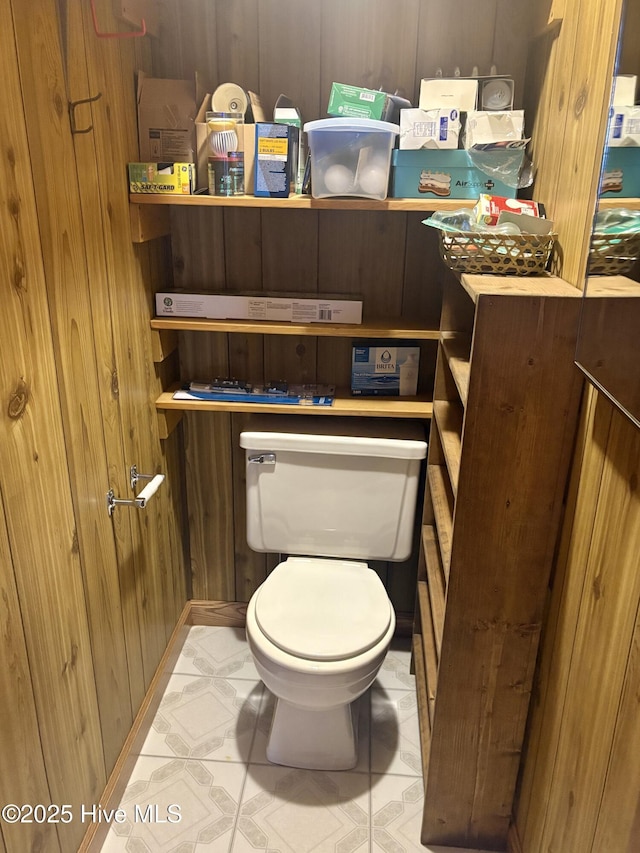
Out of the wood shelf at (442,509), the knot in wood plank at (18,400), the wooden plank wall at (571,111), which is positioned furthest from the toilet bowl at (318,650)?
the wooden plank wall at (571,111)

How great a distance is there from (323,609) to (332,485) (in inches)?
14.3

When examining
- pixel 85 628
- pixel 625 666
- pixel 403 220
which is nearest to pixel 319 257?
pixel 403 220

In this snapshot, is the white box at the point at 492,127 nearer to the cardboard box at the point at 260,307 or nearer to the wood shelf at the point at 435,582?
the cardboard box at the point at 260,307

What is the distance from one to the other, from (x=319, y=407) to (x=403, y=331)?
0.31 metres

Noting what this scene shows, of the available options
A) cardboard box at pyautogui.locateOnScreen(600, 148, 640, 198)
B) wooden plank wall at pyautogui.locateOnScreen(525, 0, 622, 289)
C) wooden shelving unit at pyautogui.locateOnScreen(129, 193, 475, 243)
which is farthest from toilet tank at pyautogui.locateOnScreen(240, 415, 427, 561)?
cardboard box at pyautogui.locateOnScreen(600, 148, 640, 198)

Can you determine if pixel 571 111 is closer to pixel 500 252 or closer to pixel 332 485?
pixel 500 252

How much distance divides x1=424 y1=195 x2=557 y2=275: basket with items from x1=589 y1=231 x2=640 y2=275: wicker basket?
28 cm

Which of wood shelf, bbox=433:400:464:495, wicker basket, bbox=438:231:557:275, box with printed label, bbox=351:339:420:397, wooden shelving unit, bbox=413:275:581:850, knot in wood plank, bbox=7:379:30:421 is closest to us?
knot in wood plank, bbox=7:379:30:421

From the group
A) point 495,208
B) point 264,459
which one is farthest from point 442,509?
point 495,208

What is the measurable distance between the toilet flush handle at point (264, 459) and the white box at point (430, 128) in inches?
35.0

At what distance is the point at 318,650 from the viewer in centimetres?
159

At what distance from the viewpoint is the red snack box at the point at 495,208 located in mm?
1423

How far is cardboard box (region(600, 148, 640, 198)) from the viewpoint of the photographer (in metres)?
0.96

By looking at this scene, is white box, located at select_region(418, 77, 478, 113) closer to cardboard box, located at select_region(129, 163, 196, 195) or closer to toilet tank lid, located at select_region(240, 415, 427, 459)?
cardboard box, located at select_region(129, 163, 196, 195)
